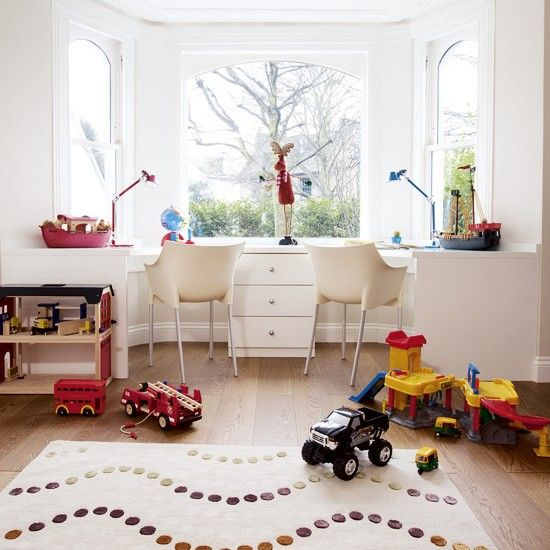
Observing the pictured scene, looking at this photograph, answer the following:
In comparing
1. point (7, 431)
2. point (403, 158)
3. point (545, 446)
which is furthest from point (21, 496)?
point (403, 158)

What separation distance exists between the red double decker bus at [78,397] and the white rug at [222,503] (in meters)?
0.45

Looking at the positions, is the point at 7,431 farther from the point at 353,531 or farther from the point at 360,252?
the point at 360,252

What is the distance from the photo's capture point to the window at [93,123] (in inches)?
165

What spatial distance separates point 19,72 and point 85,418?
81.2 inches

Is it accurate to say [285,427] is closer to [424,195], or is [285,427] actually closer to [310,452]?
[310,452]

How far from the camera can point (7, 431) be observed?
2.63 metres

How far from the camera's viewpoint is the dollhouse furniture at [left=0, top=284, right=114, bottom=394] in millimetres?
3168

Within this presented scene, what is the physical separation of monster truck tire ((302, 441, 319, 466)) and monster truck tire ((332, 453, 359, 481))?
0.33ft

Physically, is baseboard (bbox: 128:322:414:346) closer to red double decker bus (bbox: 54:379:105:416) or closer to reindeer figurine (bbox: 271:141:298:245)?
reindeer figurine (bbox: 271:141:298:245)

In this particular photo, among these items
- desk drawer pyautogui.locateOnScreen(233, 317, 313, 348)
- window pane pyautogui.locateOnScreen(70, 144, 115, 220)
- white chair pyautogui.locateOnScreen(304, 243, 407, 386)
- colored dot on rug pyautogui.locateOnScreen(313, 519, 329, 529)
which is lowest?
colored dot on rug pyautogui.locateOnScreen(313, 519, 329, 529)

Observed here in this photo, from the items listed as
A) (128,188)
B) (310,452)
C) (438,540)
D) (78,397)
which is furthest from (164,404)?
(128,188)

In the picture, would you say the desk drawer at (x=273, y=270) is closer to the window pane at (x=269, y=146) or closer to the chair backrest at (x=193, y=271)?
the chair backrest at (x=193, y=271)

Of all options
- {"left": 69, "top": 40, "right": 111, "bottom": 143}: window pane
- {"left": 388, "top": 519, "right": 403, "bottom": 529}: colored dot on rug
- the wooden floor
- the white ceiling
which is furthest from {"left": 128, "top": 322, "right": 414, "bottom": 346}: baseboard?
{"left": 388, "top": 519, "right": 403, "bottom": 529}: colored dot on rug

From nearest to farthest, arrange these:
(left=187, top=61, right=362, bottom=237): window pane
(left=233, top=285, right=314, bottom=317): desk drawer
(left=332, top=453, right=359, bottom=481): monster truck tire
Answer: (left=332, top=453, right=359, bottom=481): monster truck tire, (left=233, top=285, right=314, bottom=317): desk drawer, (left=187, top=61, right=362, bottom=237): window pane
